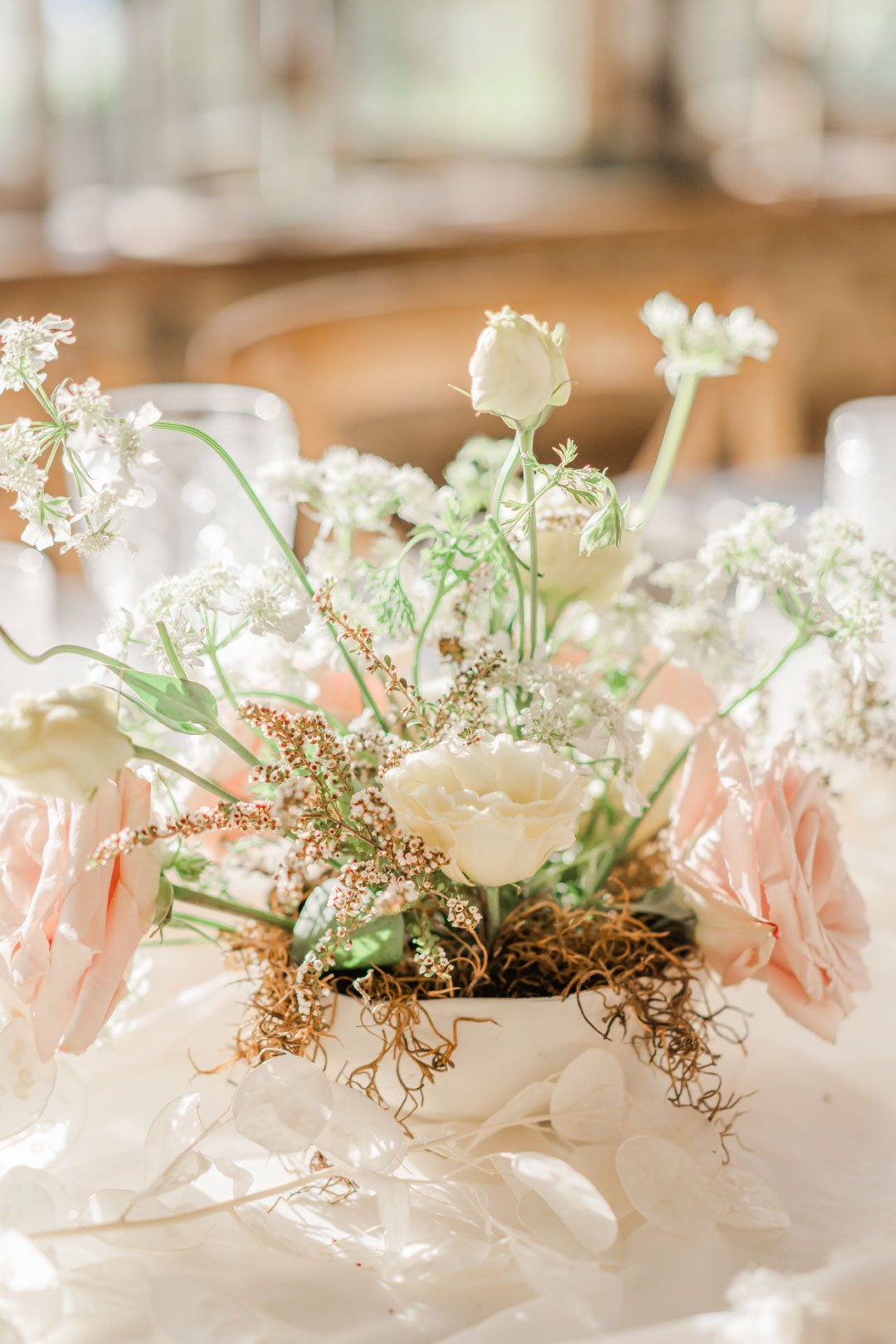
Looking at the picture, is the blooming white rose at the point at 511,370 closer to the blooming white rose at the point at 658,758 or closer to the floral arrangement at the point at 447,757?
the floral arrangement at the point at 447,757

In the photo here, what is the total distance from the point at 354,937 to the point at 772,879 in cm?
16

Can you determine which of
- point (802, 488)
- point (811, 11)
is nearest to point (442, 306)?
point (802, 488)

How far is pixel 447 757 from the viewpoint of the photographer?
0.38m

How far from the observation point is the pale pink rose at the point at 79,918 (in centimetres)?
38

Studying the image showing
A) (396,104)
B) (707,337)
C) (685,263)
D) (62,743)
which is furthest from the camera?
(396,104)

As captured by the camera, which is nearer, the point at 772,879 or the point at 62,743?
the point at 62,743

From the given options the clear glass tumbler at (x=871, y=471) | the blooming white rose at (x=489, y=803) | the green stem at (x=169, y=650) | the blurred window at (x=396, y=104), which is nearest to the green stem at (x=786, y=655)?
the blooming white rose at (x=489, y=803)

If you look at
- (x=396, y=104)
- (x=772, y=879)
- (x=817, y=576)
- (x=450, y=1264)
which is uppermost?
(x=396, y=104)

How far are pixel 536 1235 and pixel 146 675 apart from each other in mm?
230

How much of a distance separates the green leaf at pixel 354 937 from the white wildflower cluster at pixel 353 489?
161 mm

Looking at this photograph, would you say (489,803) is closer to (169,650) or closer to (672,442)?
(169,650)

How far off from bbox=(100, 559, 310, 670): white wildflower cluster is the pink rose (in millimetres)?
174

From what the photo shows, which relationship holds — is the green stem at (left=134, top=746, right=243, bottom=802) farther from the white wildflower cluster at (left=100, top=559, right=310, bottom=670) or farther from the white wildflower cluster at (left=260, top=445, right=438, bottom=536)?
the white wildflower cluster at (left=260, top=445, right=438, bottom=536)

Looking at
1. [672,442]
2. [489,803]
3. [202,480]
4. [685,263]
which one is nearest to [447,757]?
[489,803]
